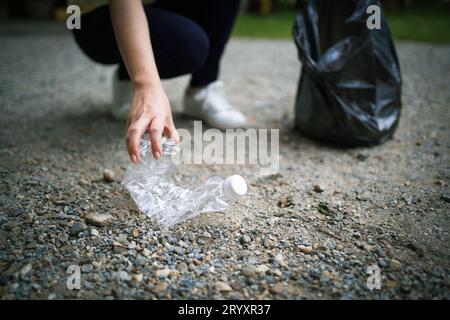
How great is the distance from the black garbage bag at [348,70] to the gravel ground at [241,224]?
0.15 meters

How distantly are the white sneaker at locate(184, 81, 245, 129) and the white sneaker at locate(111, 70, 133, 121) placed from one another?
1.12ft

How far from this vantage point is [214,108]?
2123mm

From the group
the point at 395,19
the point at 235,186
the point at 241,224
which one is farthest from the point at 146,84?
the point at 395,19

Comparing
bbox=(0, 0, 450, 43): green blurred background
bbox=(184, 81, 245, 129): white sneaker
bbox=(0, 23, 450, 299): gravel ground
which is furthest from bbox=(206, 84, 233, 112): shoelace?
bbox=(0, 0, 450, 43): green blurred background

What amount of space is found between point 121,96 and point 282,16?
22.7 ft

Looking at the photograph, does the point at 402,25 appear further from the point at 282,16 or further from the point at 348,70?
the point at 348,70

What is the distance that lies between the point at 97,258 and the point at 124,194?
1.25 feet

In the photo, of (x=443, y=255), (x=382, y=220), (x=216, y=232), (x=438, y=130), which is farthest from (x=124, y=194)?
(x=438, y=130)

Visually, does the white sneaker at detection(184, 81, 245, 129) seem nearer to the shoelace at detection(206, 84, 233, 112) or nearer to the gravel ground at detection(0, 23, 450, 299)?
the shoelace at detection(206, 84, 233, 112)

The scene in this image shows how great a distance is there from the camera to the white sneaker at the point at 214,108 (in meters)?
2.10

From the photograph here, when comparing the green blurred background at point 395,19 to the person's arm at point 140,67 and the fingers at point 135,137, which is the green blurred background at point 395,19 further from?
the fingers at point 135,137

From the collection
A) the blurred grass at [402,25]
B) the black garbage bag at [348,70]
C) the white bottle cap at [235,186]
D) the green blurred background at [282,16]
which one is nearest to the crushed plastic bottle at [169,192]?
the white bottle cap at [235,186]

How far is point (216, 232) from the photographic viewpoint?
4.09 feet

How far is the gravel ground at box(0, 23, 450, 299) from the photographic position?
1.03 m
